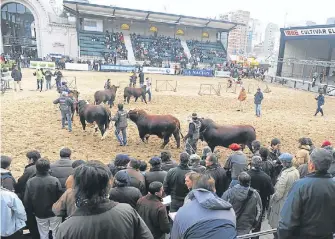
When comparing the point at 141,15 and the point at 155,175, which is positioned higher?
the point at 141,15

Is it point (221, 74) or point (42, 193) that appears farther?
point (221, 74)

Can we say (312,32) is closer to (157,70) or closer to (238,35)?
(157,70)

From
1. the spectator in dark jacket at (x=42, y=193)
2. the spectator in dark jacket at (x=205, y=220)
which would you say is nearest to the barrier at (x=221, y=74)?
the spectator in dark jacket at (x=42, y=193)

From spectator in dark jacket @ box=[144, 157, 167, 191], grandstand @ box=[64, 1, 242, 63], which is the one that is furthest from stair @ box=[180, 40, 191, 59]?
spectator in dark jacket @ box=[144, 157, 167, 191]

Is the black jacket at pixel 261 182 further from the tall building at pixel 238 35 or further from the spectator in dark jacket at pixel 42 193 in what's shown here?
the tall building at pixel 238 35

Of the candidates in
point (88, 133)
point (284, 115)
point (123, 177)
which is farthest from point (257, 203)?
point (284, 115)

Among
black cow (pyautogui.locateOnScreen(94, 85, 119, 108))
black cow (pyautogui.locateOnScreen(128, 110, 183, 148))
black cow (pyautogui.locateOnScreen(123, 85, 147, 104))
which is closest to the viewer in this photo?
black cow (pyautogui.locateOnScreen(128, 110, 183, 148))

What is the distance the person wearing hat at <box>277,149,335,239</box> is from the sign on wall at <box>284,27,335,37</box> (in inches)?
1212

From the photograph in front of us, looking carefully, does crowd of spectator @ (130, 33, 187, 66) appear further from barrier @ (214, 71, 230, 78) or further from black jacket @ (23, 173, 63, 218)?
black jacket @ (23, 173, 63, 218)

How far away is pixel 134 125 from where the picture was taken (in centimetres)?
1268

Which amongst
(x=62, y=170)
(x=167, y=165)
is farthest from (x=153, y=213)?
(x=167, y=165)

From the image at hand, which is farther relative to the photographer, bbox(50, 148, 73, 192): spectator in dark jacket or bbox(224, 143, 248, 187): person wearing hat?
bbox(224, 143, 248, 187): person wearing hat

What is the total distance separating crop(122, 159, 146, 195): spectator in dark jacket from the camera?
14.4 feet

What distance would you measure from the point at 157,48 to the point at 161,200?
42840 millimetres
